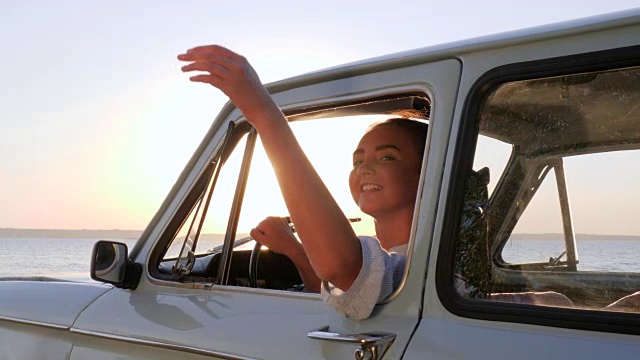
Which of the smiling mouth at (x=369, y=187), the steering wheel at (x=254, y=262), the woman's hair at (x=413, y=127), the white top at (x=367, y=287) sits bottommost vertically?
the white top at (x=367, y=287)

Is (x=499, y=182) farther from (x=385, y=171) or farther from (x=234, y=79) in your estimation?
(x=234, y=79)

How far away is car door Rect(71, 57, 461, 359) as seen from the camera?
2088 millimetres

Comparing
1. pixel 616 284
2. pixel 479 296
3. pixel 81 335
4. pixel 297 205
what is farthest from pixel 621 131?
pixel 81 335

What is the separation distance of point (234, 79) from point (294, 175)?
303 mm

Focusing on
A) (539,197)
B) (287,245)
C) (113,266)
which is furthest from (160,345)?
A: (539,197)

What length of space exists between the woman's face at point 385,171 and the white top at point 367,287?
0.47m

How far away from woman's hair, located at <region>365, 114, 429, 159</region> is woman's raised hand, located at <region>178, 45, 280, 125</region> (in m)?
0.59

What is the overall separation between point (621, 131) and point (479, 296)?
547 mm

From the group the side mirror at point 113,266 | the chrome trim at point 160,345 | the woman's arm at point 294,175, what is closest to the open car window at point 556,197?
the woman's arm at point 294,175

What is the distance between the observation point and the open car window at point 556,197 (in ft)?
6.57

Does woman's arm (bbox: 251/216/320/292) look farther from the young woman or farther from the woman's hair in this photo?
the young woman

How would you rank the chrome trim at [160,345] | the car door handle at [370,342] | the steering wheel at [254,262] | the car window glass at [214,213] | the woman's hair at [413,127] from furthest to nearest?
the steering wheel at [254,262], the car window glass at [214,213], the woman's hair at [413,127], the chrome trim at [160,345], the car door handle at [370,342]

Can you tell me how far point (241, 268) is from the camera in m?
2.99

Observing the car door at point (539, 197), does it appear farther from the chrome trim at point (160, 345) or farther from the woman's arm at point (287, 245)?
the woman's arm at point (287, 245)
